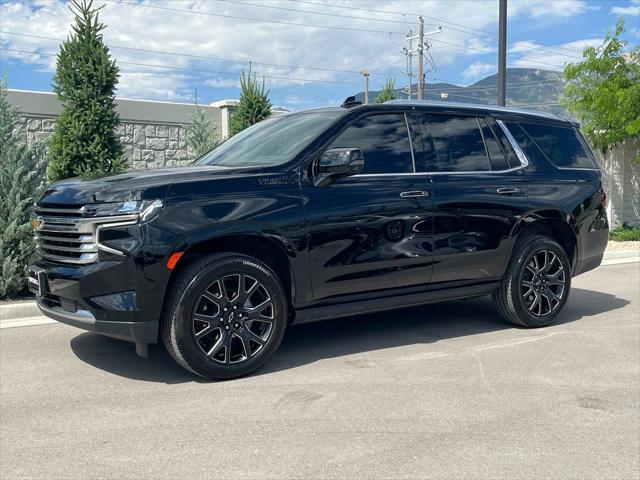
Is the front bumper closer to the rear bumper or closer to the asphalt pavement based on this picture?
the rear bumper

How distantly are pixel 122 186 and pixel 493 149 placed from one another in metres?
3.47

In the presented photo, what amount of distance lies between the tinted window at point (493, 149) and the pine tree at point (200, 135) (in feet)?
24.8

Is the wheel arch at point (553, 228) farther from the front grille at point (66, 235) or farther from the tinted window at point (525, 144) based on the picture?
the front grille at point (66, 235)

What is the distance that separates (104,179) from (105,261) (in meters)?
0.72

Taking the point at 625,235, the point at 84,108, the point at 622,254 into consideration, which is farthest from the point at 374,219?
the point at 625,235

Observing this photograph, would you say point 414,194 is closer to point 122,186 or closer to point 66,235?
point 122,186

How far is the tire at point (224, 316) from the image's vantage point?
4594mm

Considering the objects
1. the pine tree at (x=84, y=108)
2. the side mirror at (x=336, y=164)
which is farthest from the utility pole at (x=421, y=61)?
the side mirror at (x=336, y=164)

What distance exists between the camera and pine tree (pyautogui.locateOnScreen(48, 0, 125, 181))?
34.9ft

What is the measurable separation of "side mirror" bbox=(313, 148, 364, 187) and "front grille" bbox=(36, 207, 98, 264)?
1.68 meters

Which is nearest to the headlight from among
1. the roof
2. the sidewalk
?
the roof

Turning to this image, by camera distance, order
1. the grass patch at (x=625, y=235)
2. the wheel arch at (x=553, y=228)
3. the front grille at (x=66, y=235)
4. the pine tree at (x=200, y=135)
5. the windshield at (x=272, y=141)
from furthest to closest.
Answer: the grass patch at (x=625, y=235), the pine tree at (x=200, y=135), the wheel arch at (x=553, y=228), the windshield at (x=272, y=141), the front grille at (x=66, y=235)

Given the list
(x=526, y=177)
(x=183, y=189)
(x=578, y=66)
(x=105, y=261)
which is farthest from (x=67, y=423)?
(x=578, y=66)

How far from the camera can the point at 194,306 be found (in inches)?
181
